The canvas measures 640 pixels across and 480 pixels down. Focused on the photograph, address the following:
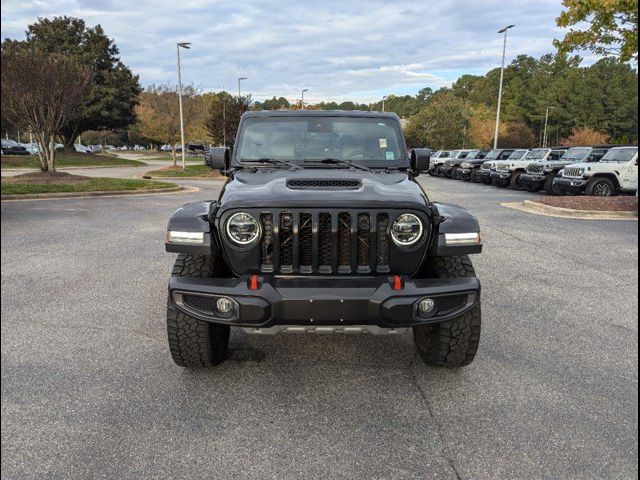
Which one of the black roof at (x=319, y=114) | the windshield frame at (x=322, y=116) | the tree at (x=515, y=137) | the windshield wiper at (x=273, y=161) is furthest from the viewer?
the tree at (x=515, y=137)

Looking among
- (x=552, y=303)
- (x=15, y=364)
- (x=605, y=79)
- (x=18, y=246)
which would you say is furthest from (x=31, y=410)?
(x=605, y=79)

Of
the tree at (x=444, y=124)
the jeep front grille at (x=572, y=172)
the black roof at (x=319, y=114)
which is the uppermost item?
the tree at (x=444, y=124)

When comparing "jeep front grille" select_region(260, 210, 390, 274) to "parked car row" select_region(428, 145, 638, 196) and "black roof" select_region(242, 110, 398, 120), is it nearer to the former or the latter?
"black roof" select_region(242, 110, 398, 120)

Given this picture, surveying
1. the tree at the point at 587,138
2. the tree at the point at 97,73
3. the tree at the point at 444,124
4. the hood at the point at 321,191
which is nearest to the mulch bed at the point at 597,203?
the hood at the point at 321,191

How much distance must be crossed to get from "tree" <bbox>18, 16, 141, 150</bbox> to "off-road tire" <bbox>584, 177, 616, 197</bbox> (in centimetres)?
2782

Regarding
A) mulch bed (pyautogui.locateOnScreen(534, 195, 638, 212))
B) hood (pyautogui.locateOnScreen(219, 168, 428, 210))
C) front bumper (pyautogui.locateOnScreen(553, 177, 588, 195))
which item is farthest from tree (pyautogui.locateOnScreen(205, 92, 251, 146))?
hood (pyautogui.locateOnScreen(219, 168, 428, 210))

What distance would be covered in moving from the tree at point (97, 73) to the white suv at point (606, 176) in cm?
2739

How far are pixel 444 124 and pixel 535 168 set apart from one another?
117 feet

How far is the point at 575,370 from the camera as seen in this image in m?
3.30

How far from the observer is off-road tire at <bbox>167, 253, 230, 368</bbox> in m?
2.96

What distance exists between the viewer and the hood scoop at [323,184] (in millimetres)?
2998

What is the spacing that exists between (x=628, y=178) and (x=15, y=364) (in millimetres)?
15229

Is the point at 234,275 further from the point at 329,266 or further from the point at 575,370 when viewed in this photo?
the point at 575,370

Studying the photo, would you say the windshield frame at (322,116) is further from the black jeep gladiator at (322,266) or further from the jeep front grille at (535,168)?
the jeep front grille at (535,168)
